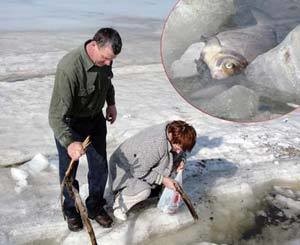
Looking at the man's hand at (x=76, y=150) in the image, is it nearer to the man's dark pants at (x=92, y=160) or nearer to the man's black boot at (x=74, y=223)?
the man's dark pants at (x=92, y=160)

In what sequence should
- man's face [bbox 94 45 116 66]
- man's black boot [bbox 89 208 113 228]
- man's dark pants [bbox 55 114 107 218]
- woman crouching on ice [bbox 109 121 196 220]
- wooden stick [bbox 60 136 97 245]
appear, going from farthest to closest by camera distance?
1. man's black boot [bbox 89 208 113 228]
2. woman crouching on ice [bbox 109 121 196 220]
3. man's dark pants [bbox 55 114 107 218]
4. wooden stick [bbox 60 136 97 245]
5. man's face [bbox 94 45 116 66]

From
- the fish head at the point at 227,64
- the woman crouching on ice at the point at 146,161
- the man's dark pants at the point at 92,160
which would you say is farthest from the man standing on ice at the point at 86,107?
the fish head at the point at 227,64

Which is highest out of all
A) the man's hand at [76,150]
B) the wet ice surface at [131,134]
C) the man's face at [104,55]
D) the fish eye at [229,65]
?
the man's face at [104,55]

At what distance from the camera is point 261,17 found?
362cm

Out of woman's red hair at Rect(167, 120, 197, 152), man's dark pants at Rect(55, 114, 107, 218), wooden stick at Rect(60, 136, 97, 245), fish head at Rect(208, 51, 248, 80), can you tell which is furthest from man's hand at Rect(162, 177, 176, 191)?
fish head at Rect(208, 51, 248, 80)

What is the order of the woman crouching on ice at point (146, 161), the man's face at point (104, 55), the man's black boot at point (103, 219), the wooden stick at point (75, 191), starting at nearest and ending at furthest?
1. the man's face at point (104, 55)
2. the wooden stick at point (75, 191)
3. the woman crouching on ice at point (146, 161)
4. the man's black boot at point (103, 219)

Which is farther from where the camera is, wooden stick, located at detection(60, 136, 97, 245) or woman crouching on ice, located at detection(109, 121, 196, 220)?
woman crouching on ice, located at detection(109, 121, 196, 220)

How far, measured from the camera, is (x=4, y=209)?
4109 millimetres

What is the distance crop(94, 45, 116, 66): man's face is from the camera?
3.10 m

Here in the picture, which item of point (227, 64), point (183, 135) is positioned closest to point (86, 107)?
point (183, 135)

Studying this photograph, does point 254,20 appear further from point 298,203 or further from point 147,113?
point 147,113

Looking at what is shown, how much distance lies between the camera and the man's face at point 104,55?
310cm

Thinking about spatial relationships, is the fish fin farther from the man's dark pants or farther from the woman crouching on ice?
the man's dark pants

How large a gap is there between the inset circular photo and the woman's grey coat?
1.54 ft
